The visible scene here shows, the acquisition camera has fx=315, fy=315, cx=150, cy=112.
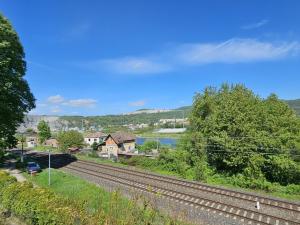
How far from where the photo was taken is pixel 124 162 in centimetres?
5403

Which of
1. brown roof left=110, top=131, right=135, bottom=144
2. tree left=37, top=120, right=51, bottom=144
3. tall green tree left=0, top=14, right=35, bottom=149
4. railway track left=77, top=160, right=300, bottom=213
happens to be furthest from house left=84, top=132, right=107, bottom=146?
railway track left=77, top=160, right=300, bottom=213

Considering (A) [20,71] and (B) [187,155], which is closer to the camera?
(A) [20,71]

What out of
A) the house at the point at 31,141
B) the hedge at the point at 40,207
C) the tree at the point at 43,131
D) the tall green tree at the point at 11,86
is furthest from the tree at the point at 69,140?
the hedge at the point at 40,207

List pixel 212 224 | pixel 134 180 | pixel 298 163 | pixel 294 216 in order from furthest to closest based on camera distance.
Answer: pixel 134 180, pixel 298 163, pixel 294 216, pixel 212 224

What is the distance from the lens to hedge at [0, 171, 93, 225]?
39.3ft

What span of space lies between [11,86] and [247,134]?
91.8 ft

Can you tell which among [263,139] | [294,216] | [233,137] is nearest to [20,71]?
[233,137]

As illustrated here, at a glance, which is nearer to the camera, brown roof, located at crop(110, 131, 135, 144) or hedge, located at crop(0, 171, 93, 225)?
hedge, located at crop(0, 171, 93, 225)

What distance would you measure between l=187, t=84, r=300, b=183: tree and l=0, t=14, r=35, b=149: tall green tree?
23.0 metres

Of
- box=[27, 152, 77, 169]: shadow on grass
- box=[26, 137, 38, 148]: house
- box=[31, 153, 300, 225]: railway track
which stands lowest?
box=[31, 153, 300, 225]: railway track

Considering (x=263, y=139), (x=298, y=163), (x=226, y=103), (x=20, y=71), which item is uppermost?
(x=20, y=71)

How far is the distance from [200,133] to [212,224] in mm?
23643

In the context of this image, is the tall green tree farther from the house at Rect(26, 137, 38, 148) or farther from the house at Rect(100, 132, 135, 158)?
the house at Rect(26, 137, 38, 148)

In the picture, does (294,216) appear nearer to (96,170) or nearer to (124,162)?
(96,170)
